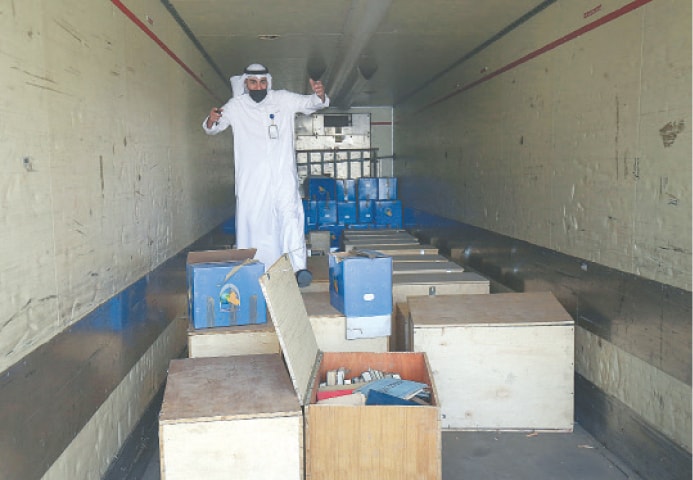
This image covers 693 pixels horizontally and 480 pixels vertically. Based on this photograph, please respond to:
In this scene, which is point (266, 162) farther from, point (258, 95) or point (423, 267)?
point (423, 267)

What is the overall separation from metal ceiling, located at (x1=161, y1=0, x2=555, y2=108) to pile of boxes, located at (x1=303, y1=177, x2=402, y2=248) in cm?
205

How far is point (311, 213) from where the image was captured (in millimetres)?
8211

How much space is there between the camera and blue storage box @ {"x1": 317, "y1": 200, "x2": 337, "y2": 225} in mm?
8258

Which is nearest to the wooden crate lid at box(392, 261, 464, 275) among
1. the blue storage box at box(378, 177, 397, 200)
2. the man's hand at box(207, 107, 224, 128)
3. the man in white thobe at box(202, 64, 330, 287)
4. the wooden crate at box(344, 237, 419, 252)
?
the man in white thobe at box(202, 64, 330, 287)

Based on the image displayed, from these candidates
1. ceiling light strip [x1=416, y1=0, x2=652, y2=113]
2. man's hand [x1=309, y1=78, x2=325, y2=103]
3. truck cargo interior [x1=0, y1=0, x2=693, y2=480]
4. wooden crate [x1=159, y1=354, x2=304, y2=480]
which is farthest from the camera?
man's hand [x1=309, y1=78, x2=325, y2=103]

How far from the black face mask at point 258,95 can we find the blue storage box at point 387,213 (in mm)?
4505

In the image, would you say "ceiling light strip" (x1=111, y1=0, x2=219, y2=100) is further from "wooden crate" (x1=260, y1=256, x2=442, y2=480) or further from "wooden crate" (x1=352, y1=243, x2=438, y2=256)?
"wooden crate" (x1=352, y1=243, x2=438, y2=256)

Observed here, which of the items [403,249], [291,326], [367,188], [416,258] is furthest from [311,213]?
[291,326]

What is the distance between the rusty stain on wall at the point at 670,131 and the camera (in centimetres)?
230

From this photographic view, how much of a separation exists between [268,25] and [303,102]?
Answer: 66 cm

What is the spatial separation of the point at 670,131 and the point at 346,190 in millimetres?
6196

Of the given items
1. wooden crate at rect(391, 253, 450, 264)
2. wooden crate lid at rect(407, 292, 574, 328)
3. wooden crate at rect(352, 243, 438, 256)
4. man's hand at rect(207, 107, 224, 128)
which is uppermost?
man's hand at rect(207, 107, 224, 128)

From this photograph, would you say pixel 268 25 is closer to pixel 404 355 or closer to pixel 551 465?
pixel 404 355

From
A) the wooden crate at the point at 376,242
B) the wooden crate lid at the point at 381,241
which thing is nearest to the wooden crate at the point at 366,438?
the wooden crate at the point at 376,242
